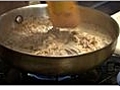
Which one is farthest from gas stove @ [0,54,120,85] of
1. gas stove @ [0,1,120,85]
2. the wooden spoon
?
the wooden spoon

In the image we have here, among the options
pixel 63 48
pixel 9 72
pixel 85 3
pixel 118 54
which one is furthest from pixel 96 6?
pixel 9 72

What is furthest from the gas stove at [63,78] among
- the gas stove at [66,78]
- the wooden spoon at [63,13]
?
the wooden spoon at [63,13]

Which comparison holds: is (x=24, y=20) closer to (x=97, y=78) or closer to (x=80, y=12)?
(x=80, y=12)

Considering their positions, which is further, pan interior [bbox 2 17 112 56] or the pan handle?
the pan handle

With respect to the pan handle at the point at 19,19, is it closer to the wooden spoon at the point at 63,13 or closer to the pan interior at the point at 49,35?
the pan interior at the point at 49,35

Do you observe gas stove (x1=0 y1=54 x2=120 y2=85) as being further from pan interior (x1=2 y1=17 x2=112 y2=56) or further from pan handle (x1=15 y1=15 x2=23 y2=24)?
pan handle (x1=15 y1=15 x2=23 y2=24)

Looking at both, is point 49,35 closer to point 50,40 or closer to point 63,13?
point 50,40

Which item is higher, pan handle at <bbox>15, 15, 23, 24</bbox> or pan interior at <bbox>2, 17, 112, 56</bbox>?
pan handle at <bbox>15, 15, 23, 24</bbox>

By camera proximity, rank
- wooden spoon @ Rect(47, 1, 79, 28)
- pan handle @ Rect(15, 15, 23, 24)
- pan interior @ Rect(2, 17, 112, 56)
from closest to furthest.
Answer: wooden spoon @ Rect(47, 1, 79, 28) → pan interior @ Rect(2, 17, 112, 56) → pan handle @ Rect(15, 15, 23, 24)

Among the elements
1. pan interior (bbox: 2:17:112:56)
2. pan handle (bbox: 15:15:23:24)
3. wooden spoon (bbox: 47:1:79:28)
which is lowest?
pan interior (bbox: 2:17:112:56)
